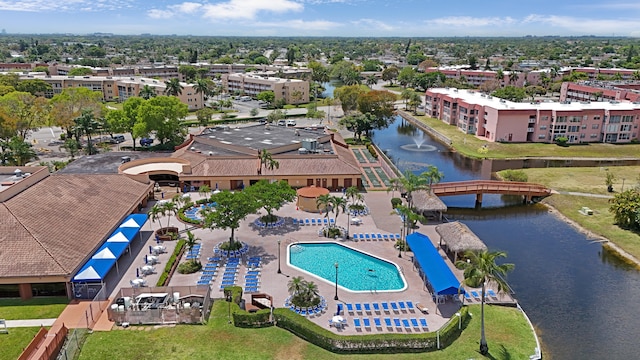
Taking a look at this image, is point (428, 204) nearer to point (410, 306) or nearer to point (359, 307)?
point (410, 306)

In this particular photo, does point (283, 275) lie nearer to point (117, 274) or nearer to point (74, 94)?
point (117, 274)

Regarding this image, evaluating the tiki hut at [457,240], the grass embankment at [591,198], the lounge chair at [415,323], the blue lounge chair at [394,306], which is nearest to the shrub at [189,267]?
the blue lounge chair at [394,306]

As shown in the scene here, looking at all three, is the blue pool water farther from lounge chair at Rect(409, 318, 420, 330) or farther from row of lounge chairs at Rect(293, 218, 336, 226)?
row of lounge chairs at Rect(293, 218, 336, 226)

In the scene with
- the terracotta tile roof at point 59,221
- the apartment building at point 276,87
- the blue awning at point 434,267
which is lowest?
the blue awning at point 434,267

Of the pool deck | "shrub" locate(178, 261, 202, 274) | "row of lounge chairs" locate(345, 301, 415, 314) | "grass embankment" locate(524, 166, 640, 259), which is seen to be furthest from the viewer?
"grass embankment" locate(524, 166, 640, 259)

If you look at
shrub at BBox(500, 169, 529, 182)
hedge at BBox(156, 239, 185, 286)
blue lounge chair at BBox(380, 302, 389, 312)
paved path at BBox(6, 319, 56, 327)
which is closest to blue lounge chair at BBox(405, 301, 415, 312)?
blue lounge chair at BBox(380, 302, 389, 312)

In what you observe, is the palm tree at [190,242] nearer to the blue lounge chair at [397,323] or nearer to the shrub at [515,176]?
the blue lounge chair at [397,323]
